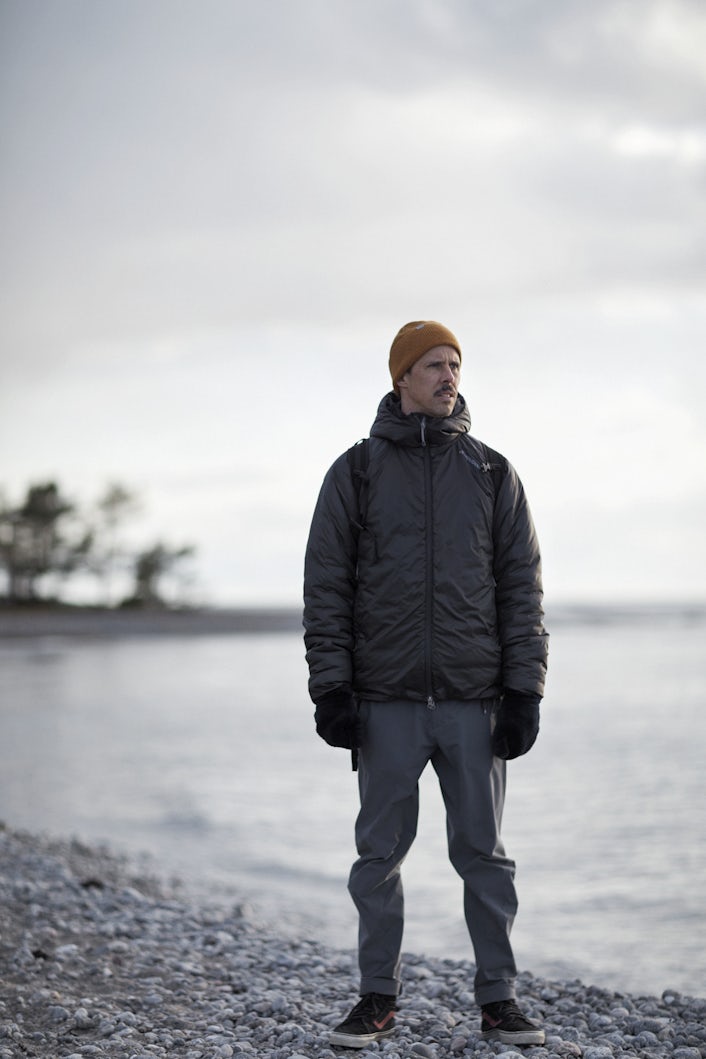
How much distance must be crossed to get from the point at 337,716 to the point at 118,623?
55.2m

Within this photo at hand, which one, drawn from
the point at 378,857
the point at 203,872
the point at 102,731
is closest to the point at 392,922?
the point at 378,857

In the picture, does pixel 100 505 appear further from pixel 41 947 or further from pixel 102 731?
pixel 41 947

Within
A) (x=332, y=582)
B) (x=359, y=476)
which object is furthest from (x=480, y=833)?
(x=359, y=476)

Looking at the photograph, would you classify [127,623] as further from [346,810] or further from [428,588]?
[428,588]

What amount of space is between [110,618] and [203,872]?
5130 centimetres

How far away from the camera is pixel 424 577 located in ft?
13.6

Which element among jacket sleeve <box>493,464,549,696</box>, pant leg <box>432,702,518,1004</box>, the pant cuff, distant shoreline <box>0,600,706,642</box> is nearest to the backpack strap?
jacket sleeve <box>493,464,549,696</box>

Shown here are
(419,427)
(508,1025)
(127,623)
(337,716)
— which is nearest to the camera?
(337,716)

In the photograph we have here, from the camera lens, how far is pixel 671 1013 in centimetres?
491

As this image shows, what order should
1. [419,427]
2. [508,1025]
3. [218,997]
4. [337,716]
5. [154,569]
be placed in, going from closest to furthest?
1. [337,716]
2. [508,1025]
3. [419,427]
4. [218,997]
5. [154,569]

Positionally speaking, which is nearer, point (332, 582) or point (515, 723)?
point (515, 723)

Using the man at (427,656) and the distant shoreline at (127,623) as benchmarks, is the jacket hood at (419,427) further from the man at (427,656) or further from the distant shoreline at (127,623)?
the distant shoreline at (127,623)

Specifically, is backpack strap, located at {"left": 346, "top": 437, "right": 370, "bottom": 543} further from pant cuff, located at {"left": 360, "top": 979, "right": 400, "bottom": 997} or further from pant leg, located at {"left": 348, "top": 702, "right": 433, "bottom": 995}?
pant cuff, located at {"left": 360, "top": 979, "right": 400, "bottom": 997}

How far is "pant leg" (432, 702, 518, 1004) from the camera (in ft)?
13.5
